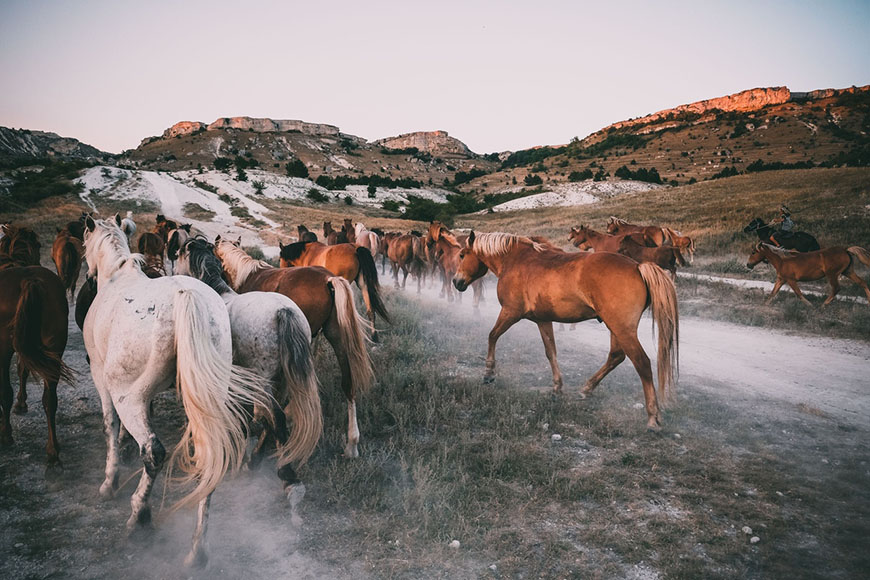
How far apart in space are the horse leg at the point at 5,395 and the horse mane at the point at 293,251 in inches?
180

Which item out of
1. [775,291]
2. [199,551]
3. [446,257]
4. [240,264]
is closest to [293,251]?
[240,264]

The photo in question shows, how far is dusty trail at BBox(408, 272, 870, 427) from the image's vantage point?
6434mm

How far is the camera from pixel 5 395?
453cm

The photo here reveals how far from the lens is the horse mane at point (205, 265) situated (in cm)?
436

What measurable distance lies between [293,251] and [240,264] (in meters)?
2.94

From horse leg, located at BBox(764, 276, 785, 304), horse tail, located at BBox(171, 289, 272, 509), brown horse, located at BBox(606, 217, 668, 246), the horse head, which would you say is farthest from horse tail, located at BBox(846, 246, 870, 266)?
horse tail, located at BBox(171, 289, 272, 509)

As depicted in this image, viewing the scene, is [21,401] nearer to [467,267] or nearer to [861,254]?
[467,267]

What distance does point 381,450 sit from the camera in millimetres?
4641

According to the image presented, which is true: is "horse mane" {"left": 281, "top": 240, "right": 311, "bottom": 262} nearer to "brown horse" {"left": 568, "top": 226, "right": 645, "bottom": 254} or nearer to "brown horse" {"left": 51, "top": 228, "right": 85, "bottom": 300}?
"brown horse" {"left": 51, "top": 228, "right": 85, "bottom": 300}

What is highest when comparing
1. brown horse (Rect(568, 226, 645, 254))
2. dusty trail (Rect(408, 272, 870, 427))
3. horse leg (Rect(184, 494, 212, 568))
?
brown horse (Rect(568, 226, 645, 254))

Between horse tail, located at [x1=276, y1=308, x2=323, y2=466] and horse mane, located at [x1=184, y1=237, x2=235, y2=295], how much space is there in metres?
0.92

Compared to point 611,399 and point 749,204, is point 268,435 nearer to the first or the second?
point 611,399

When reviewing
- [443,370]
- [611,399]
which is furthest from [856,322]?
[443,370]

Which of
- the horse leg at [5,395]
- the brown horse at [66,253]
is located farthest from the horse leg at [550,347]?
the brown horse at [66,253]
